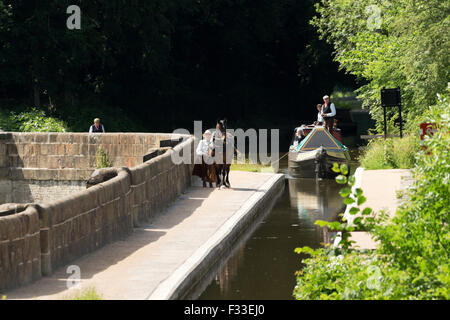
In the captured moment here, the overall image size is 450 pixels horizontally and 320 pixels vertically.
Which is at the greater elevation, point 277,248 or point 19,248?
point 19,248

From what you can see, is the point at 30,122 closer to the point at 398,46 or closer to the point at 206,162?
the point at 398,46

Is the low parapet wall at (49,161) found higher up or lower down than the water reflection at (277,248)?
higher up

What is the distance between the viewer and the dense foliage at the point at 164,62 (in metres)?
42.3

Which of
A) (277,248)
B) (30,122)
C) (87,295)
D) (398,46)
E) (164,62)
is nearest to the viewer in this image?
(87,295)

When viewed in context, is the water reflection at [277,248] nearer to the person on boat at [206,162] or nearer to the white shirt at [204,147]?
the person on boat at [206,162]

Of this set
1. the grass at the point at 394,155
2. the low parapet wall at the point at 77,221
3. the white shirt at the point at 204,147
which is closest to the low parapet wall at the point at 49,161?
the white shirt at the point at 204,147

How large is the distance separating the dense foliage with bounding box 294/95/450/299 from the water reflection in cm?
210

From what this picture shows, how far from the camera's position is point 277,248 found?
55.7 ft

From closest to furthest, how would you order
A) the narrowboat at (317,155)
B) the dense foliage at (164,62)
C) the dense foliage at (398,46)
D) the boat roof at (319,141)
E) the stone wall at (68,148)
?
1. the dense foliage at (398,46)
2. the stone wall at (68,148)
3. the narrowboat at (317,155)
4. the boat roof at (319,141)
5. the dense foliage at (164,62)

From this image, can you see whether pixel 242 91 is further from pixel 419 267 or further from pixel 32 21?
pixel 419 267

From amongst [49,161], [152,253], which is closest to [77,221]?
[152,253]

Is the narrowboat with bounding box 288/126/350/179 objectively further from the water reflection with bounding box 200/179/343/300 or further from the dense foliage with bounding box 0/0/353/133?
the dense foliage with bounding box 0/0/353/133

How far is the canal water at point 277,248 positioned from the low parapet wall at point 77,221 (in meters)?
2.19

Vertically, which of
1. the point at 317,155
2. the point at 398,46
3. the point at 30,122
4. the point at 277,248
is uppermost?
the point at 398,46
